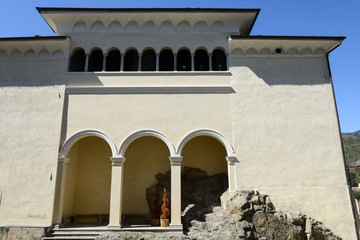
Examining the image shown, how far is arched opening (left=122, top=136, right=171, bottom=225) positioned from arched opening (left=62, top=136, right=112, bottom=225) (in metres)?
1.15

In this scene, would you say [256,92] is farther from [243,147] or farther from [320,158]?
[320,158]

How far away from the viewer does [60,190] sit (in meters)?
13.7

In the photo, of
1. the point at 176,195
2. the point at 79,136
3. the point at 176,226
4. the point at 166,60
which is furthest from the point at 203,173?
the point at 79,136

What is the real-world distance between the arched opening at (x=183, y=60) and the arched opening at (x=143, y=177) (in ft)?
15.2

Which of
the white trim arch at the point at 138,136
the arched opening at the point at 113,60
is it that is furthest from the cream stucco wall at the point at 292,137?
the arched opening at the point at 113,60

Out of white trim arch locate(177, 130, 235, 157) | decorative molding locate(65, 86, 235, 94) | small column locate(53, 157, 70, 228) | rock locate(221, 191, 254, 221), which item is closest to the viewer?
rock locate(221, 191, 254, 221)

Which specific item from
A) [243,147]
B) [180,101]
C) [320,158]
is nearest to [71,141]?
[180,101]

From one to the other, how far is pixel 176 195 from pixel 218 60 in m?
8.02

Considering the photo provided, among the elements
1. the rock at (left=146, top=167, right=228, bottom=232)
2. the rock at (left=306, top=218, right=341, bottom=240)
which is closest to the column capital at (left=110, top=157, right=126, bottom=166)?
the rock at (left=146, top=167, right=228, bottom=232)

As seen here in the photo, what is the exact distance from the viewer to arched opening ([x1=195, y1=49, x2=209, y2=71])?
53.2 feet

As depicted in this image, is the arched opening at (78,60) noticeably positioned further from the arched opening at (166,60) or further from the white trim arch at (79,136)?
the arched opening at (166,60)

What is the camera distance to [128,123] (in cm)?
1438

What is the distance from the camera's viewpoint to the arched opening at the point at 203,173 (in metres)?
15.2

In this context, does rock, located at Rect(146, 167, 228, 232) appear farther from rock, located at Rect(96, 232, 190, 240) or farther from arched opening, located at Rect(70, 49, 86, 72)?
arched opening, located at Rect(70, 49, 86, 72)
